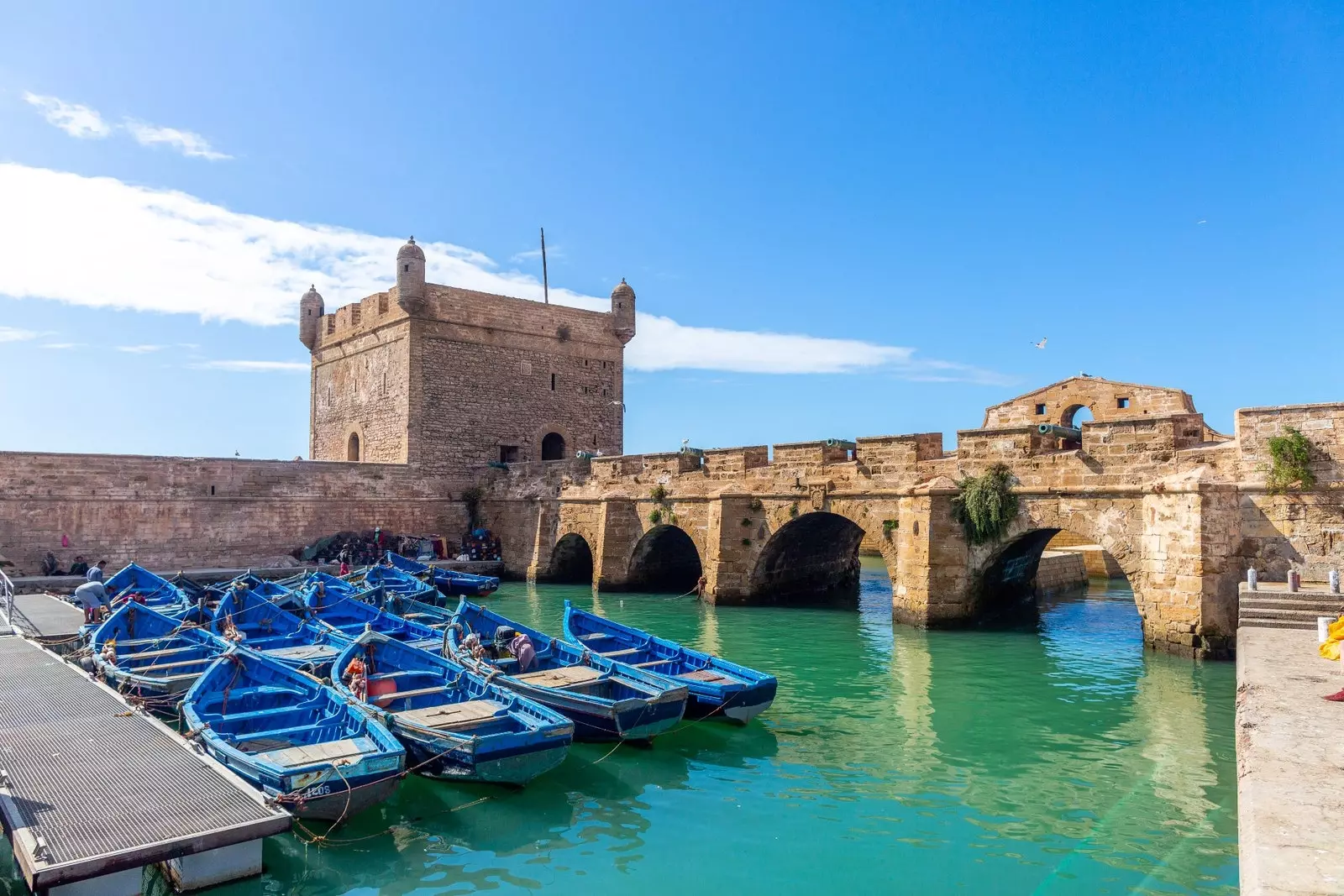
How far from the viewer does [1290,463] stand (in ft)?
44.4

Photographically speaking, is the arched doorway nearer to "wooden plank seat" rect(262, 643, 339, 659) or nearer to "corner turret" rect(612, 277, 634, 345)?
"corner turret" rect(612, 277, 634, 345)

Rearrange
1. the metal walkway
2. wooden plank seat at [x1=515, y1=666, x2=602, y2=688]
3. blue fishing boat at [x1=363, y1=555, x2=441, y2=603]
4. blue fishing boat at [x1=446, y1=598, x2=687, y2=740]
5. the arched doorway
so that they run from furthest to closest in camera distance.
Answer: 1. the arched doorway
2. blue fishing boat at [x1=363, y1=555, x2=441, y2=603]
3. wooden plank seat at [x1=515, y1=666, x2=602, y2=688]
4. blue fishing boat at [x1=446, y1=598, x2=687, y2=740]
5. the metal walkway

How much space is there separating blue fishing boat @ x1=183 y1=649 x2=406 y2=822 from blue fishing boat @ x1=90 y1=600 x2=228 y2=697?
4.06 ft

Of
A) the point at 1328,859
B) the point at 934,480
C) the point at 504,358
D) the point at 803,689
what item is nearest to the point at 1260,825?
the point at 1328,859

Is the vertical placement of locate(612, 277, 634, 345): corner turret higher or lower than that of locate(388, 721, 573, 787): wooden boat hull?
higher

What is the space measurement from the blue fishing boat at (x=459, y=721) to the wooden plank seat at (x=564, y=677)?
792 mm

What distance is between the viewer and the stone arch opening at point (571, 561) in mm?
27797

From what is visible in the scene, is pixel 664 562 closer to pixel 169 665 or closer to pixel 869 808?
pixel 169 665

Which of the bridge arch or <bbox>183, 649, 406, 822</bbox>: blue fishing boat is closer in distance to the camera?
<bbox>183, 649, 406, 822</bbox>: blue fishing boat

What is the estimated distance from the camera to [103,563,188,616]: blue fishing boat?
16859 millimetres

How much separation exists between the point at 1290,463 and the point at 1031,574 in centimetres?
897

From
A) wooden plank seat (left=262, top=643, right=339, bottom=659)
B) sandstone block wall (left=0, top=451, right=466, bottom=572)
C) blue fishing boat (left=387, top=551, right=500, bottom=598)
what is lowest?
blue fishing boat (left=387, top=551, right=500, bottom=598)

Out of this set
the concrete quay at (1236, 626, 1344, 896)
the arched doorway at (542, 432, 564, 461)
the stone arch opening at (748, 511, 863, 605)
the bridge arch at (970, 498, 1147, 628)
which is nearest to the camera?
the concrete quay at (1236, 626, 1344, 896)

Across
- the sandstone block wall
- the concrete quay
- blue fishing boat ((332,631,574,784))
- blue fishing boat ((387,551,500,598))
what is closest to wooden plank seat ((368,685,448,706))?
blue fishing boat ((332,631,574,784))
